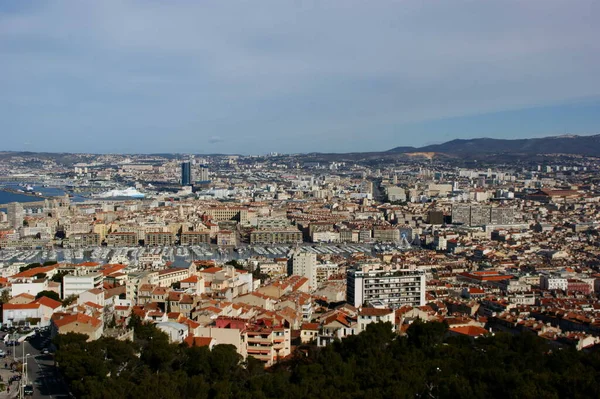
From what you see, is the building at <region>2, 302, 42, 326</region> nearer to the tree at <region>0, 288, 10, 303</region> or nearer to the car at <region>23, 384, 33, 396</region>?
the tree at <region>0, 288, 10, 303</region>

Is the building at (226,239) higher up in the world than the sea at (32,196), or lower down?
higher up

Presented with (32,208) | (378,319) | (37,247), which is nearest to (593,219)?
(37,247)

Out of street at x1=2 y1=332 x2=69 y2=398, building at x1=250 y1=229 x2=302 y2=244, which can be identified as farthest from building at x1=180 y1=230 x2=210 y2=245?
street at x1=2 y1=332 x2=69 y2=398

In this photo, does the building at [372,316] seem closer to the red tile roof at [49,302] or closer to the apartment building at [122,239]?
the red tile roof at [49,302]

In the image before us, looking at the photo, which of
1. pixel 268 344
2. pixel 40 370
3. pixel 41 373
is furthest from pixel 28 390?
pixel 268 344

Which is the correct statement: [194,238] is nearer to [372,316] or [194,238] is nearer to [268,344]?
[372,316]

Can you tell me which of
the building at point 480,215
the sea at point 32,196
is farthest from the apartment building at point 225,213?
the sea at point 32,196
